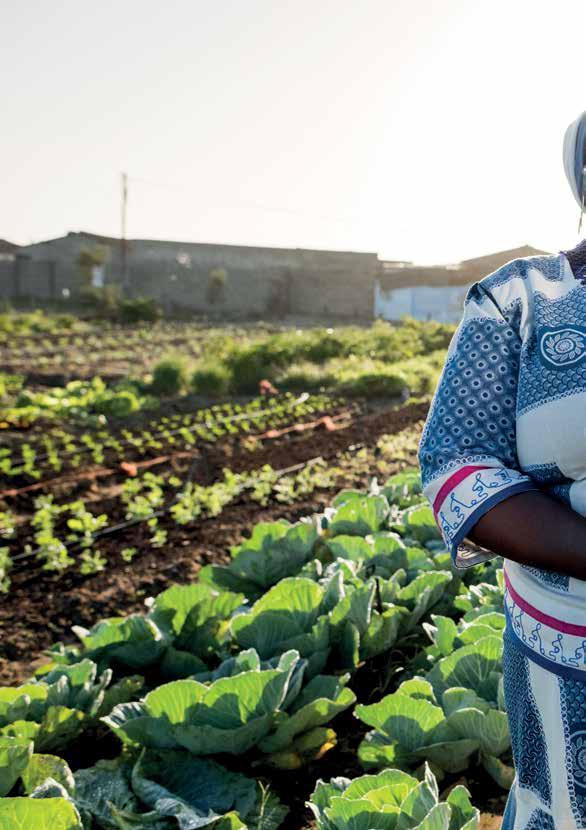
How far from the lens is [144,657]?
2.66 m

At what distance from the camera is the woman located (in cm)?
119

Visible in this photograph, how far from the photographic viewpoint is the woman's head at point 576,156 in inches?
51.2

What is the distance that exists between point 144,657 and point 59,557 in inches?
95.7

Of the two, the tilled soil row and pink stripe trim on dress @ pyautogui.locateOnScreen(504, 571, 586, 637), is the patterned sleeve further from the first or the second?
the tilled soil row

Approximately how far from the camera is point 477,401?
1.24 metres

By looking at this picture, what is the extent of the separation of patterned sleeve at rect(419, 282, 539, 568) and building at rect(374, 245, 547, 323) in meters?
25.5

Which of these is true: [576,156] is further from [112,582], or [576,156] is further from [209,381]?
[209,381]

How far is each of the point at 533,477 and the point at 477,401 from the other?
0.45 ft

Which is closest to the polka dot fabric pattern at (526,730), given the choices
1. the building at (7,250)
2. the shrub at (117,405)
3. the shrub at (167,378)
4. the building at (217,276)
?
the shrub at (117,405)

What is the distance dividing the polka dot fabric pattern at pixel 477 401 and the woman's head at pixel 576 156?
257mm

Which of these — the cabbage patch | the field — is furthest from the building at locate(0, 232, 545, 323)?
the cabbage patch

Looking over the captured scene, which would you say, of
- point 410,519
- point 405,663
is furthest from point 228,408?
point 405,663

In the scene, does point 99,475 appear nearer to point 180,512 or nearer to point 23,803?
point 180,512

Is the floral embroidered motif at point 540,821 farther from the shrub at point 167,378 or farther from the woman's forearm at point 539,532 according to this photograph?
the shrub at point 167,378
